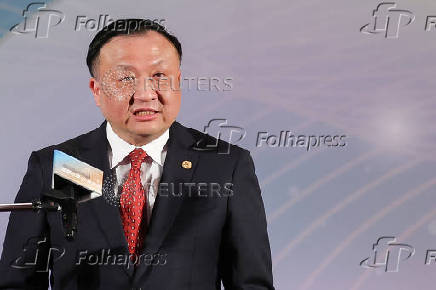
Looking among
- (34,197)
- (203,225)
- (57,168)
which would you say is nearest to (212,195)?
(203,225)

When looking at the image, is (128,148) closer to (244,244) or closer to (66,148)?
(66,148)

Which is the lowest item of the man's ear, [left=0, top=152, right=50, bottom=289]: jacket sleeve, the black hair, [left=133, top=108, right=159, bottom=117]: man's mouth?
[left=0, top=152, right=50, bottom=289]: jacket sleeve

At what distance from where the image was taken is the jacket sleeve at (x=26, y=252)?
82.7 inches

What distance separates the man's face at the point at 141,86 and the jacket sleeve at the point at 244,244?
1.02 ft

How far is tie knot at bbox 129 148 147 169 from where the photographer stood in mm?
2174

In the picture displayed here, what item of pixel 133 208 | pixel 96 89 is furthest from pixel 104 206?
pixel 96 89

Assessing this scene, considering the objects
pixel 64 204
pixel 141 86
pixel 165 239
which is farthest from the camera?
pixel 141 86

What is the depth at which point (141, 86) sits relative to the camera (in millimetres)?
2178

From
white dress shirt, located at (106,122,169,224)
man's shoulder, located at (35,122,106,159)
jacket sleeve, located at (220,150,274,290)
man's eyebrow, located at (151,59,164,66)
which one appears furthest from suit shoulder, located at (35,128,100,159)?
jacket sleeve, located at (220,150,274,290)

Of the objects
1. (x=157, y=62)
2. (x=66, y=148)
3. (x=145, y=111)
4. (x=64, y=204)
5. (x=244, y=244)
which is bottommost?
(x=244, y=244)

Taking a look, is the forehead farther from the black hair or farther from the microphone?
the microphone

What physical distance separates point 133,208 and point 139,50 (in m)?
0.50

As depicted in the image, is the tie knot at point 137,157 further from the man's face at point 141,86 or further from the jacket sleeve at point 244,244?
the jacket sleeve at point 244,244

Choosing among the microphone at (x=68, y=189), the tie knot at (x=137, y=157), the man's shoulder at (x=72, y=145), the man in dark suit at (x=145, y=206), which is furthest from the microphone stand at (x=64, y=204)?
the man's shoulder at (x=72, y=145)
